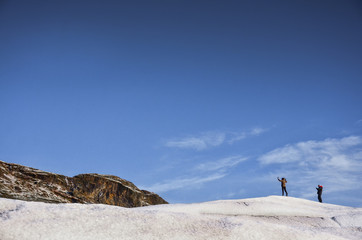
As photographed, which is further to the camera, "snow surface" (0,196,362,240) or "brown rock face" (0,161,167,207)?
"brown rock face" (0,161,167,207)

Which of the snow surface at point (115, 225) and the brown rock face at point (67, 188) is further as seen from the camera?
the brown rock face at point (67, 188)

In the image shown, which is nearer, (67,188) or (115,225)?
(115,225)

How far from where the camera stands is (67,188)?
1434 centimetres

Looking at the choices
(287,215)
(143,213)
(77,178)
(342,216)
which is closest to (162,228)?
(143,213)

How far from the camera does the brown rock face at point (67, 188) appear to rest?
38.6 ft

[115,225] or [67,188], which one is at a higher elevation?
[67,188]

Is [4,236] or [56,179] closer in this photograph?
[4,236]

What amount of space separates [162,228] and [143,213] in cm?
50

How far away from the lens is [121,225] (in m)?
4.14

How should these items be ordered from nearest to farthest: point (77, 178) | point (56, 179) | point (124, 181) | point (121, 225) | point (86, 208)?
point (121, 225)
point (86, 208)
point (56, 179)
point (77, 178)
point (124, 181)

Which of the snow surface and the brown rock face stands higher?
the brown rock face

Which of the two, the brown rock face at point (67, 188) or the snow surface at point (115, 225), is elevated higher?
the brown rock face at point (67, 188)

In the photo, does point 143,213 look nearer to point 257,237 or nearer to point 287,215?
point 257,237

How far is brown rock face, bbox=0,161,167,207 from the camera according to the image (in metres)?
11.8
